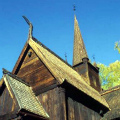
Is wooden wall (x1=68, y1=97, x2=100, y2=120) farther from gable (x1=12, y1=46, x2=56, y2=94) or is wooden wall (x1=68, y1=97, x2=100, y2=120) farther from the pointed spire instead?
the pointed spire

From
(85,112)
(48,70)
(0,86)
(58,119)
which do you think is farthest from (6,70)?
(85,112)

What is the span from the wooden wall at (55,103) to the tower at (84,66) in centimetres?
761

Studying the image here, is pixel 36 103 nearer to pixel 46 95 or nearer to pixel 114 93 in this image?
pixel 46 95

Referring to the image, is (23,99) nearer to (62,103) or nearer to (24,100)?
(24,100)

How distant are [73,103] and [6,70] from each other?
4.28 metres

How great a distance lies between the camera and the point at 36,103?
10.1 metres

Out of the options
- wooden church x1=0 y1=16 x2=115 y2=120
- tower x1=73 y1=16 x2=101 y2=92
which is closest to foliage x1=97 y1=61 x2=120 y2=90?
tower x1=73 y1=16 x2=101 y2=92

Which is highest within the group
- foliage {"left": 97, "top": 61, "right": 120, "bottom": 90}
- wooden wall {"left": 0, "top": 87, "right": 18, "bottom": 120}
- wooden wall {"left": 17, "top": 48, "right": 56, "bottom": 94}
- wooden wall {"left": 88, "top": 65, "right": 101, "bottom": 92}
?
foliage {"left": 97, "top": 61, "right": 120, "bottom": 90}

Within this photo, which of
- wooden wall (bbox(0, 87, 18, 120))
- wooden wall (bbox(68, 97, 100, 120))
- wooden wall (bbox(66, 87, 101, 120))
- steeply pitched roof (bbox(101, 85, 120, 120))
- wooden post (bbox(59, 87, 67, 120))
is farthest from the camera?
steeply pitched roof (bbox(101, 85, 120, 120))

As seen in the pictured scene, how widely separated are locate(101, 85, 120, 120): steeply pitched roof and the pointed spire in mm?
5289

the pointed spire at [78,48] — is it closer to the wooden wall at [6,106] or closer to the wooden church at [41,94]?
the wooden church at [41,94]

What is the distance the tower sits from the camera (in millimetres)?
18047

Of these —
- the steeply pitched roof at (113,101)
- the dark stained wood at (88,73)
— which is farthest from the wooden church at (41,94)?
the dark stained wood at (88,73)

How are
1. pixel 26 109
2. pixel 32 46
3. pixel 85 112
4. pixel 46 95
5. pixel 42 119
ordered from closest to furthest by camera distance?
pixel 26 109 → pixel 42 119 → pixel 46 95 → pixel 85 112 → pixel 32 46
